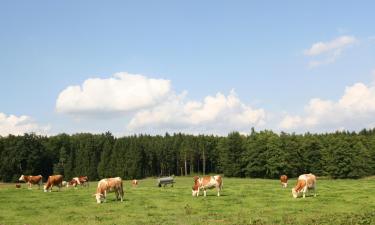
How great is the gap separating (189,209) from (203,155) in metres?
126

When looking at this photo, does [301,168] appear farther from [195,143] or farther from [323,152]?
[195,143]

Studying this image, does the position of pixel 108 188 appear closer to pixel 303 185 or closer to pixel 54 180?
pixel 54 180

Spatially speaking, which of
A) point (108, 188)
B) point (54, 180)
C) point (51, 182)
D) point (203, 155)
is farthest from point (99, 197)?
point (203, 155)

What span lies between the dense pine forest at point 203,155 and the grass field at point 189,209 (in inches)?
3176

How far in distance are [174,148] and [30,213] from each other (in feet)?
425

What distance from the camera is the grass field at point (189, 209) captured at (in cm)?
2589

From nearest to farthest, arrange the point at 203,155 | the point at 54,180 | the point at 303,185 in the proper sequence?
the point at 303,185, the point at 54,180, the point at 203,155

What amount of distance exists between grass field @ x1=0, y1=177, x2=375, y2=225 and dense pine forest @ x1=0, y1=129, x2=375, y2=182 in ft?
265

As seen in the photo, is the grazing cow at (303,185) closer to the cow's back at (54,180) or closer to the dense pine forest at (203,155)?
the cow's back at (54,180)

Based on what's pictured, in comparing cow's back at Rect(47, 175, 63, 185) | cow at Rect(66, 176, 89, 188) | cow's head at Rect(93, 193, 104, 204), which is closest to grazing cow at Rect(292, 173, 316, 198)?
cow's head at Rect(93, 193, 104, 204)

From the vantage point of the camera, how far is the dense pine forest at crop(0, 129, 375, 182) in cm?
11850

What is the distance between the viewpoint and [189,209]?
3120cm

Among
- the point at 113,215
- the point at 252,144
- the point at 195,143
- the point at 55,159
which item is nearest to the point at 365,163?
the point at 252,144

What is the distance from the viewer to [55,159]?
14200cm
